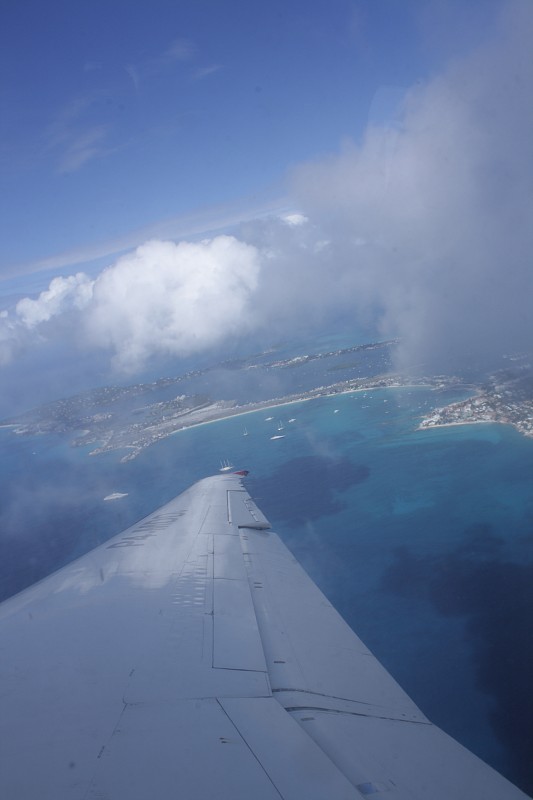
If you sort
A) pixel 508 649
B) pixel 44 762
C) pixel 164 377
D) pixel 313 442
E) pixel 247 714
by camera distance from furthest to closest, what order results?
pixel 164 377 < pixel 313 442 < pixel 508 649 < pixel 247 714 < pixel 44 762

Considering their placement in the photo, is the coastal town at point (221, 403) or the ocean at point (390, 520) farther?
the coastal town at point (221, 403)

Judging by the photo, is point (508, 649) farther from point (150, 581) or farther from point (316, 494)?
point (316, 494)

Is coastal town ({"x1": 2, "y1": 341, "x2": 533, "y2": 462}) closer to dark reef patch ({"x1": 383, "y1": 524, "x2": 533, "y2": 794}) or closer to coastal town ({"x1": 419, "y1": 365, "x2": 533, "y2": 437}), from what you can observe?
coastal town ({"x1": 419, "y1": 365, "x2": 533, "y2": 437})

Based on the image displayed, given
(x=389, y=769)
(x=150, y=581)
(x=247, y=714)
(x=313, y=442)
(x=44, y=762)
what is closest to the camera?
(x=44, y=762)

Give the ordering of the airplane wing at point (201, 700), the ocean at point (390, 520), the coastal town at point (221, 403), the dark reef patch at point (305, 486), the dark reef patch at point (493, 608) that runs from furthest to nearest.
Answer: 1. the coastal town at point (221, 403)
2. the dark reef patch at point (305, 486)
3. the ocean at point (390, 520)
4. the dark reef patch at point (493, 608)
5. the airplane wing at point (201, 700)

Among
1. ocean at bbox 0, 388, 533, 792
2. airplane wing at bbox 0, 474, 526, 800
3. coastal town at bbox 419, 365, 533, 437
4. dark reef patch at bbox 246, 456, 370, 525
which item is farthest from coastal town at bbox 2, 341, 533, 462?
airplane wing at bbox 0, 474, 526, 800

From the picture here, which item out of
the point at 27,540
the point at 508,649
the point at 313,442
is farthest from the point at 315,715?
the point at 313,442

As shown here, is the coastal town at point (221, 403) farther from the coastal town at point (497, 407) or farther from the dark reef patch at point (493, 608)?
the dark reef patch at point (493, 608)

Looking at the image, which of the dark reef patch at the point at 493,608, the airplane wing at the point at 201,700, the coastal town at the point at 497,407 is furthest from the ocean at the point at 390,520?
the airplane wing at the point at 201,700
